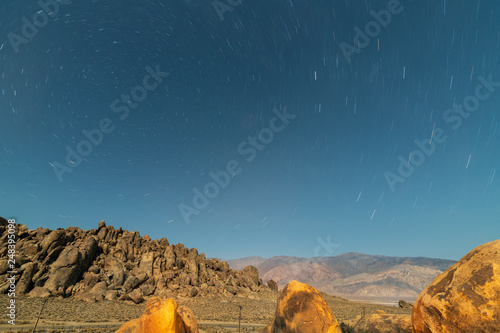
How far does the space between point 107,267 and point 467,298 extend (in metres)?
74.8

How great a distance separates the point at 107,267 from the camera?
202 feet

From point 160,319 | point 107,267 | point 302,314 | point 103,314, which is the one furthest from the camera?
point 107,267

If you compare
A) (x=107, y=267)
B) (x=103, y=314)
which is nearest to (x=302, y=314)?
(x=103, y=314)

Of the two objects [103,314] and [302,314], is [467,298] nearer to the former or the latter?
[302,314]

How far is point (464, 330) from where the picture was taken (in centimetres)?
654

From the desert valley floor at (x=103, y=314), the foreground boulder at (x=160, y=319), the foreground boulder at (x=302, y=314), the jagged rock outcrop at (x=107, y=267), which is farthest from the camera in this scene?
the jagged rock outcrop at (x=107, y=267)

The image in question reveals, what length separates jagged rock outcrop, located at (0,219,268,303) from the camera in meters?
48.8

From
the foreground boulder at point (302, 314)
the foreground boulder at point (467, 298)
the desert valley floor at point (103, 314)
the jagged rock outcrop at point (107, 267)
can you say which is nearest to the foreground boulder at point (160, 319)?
the foreground boulder at point (302, 314)

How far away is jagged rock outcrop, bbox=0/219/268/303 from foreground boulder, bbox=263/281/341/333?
5450 centimetres

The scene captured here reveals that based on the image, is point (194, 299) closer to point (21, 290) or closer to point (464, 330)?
point (21, 290)

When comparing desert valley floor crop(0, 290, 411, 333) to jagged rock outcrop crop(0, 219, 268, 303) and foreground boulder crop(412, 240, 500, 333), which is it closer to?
jagged rock outcrop crop(0, 219, 268, 303)

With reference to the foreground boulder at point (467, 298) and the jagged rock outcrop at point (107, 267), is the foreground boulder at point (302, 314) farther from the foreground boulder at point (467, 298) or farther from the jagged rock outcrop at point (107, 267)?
the jagged rock outcrop at point (107, 267)

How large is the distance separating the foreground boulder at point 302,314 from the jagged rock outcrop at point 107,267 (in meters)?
54.5

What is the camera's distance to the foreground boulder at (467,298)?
630 cm
